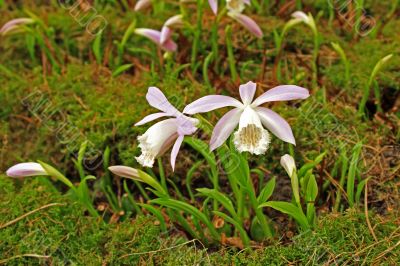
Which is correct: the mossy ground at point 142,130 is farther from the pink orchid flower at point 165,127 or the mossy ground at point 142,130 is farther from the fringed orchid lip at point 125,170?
the pink orchid flower at point 165,127

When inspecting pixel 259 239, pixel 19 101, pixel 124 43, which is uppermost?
pixel 124 43

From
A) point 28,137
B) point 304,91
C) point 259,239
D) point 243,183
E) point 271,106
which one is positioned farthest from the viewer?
point 28,137

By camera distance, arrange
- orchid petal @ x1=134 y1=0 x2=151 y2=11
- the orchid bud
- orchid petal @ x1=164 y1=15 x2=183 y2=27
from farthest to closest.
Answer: orchid petal @ x1=134 y1=0 x2=151 y2=11 < orchid petal @ x1=164 y1=15 x2=183 y2=27 < the orchid bud

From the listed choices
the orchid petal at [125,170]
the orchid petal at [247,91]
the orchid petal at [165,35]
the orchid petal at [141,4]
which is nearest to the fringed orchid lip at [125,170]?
the orchid petal at [125,170]

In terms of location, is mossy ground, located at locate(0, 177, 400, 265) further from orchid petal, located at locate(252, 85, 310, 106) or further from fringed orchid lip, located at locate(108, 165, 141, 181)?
orchid petal, located at locate(252, 85, 310, 106)

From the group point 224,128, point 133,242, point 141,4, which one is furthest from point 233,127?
point 141,4

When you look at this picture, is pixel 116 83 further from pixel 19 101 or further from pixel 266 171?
pixel 266 171

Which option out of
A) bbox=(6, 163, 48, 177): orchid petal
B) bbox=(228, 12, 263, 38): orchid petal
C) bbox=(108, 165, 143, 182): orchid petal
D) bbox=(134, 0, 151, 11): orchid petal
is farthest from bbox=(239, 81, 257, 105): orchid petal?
bbox=(134, 0, 151, 11): orchid petal

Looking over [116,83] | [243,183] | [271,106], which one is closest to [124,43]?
[116,83]
